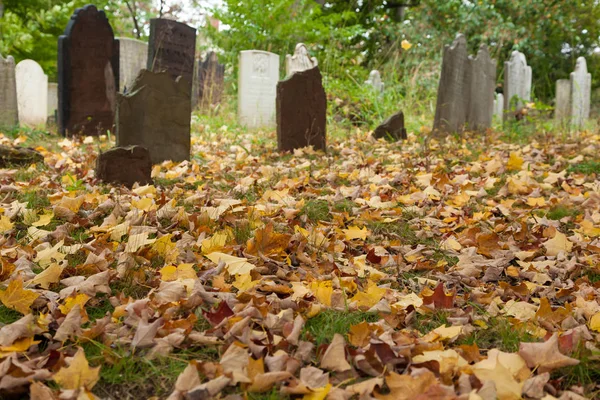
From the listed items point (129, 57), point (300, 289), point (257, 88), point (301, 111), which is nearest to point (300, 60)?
point (257, 88)

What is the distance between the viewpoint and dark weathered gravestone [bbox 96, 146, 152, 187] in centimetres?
429

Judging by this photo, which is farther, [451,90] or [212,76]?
[212,76]

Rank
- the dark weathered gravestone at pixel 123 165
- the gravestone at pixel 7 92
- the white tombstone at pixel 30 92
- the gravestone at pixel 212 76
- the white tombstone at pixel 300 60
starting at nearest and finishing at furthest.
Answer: the dark weathered gravestone at pixel 123 165, the gravestone at pixel 7 92, the white tombstone at pixel 30 92, the white tombstone at pixel 300 60, the gravestone at pixel 212 76

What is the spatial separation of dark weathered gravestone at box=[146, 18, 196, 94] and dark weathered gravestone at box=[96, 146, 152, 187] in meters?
4.10

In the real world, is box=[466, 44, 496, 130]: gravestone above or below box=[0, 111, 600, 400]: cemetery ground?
above

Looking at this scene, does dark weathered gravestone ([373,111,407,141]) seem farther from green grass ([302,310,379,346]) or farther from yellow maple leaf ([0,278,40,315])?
yellow maple leaf ([0,278,40,315])

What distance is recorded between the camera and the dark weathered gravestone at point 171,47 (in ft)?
27.3

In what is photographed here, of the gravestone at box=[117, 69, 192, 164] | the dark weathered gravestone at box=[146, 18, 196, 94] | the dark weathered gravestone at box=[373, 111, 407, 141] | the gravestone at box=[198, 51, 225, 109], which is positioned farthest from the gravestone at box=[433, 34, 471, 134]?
the gravestone at box=[198, 51, 225, 109]

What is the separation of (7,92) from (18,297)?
23.2ft

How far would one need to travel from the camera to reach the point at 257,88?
992 centimetres

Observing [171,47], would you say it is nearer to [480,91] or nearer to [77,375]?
[480,91]

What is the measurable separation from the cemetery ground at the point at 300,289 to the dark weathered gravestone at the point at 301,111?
6.71 ft

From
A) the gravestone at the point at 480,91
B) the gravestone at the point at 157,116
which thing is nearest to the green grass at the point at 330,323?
the gravestone at the point at 157,116

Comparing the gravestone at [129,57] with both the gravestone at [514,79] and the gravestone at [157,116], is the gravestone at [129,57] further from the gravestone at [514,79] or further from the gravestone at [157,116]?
the gravestone at [514,79]
